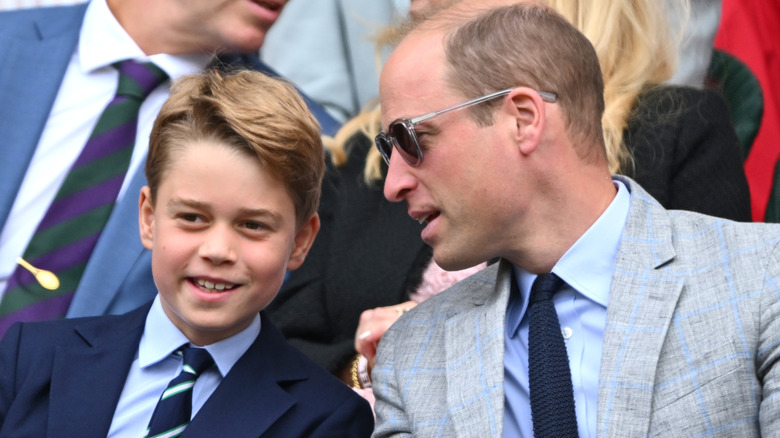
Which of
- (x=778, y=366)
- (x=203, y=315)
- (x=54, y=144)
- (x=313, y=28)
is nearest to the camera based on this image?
(x=778, y=366)

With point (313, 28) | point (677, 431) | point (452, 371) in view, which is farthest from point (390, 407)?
point (313, 28)

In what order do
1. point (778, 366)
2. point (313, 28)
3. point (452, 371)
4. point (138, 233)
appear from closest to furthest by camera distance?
point (778, 366) < point (452, 371) < point (138, 233) < point (313, 28)

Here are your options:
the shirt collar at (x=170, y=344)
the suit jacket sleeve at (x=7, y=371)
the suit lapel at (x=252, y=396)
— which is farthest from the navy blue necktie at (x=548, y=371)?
the suit jacket sleeve at (x=7, y=371)

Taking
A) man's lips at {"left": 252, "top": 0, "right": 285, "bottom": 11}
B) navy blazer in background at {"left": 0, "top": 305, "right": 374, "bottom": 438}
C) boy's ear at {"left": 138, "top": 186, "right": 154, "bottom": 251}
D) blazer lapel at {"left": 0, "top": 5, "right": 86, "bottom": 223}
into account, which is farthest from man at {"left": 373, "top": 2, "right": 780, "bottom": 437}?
blazer lapel at {"left": 0, "top": 5, "right": 86, "bottom": 223}

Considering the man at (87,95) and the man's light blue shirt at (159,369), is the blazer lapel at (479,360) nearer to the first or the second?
the man's light blue shirt at (159,369)

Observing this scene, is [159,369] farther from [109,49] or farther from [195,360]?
[109,49]

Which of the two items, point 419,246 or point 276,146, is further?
Result: point 419,246

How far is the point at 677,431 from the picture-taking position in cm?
174

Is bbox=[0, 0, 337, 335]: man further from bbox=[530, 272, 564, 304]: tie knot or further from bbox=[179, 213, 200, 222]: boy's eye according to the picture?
bbox=[530, 272, 564, 304]: tie knot

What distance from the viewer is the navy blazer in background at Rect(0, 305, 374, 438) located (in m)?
2.11

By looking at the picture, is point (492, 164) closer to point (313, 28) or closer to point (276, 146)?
point (276, 146)

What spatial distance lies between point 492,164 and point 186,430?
78 centimetres

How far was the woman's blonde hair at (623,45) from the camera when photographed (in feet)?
9.04

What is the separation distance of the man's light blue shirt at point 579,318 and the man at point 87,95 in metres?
1.04
